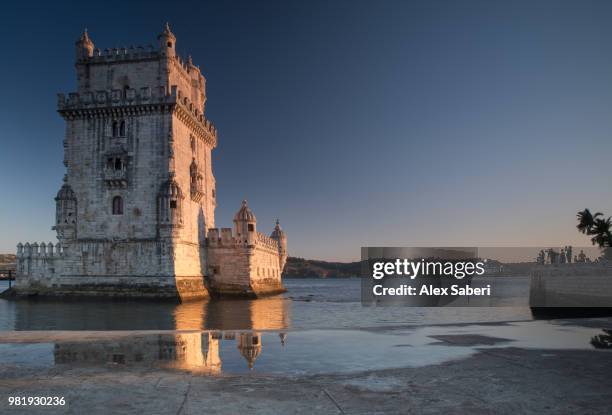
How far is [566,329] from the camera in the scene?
14773 mm

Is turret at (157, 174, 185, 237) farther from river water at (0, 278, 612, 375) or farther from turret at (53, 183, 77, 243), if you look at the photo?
river water at (0, 278, 612, 375)

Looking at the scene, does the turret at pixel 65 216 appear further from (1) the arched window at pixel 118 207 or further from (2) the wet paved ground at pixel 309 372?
(2) the wet paved ground at pixel 309 372

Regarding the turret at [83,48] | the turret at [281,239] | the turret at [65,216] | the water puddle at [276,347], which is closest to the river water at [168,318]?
the turret at [65,216]

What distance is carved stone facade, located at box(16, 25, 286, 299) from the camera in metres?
43.1

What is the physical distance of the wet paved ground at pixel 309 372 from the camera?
6.75 metres

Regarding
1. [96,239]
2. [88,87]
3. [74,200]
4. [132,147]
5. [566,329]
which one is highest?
[88,87]

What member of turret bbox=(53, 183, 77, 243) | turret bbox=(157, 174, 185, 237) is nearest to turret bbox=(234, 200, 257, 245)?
turret bbox=(157, 174, 185, 237)

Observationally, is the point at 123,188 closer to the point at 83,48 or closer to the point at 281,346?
the point at 83,48

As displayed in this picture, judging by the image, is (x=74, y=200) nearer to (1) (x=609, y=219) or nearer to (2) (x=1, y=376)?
(2) (x=1, y=376)

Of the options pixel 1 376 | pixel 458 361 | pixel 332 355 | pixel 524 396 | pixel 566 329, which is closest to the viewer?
pixel 524 396

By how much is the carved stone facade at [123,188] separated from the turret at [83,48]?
0.09m

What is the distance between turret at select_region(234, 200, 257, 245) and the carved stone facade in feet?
16.0

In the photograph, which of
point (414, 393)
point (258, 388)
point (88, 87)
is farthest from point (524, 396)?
point (88, 87)

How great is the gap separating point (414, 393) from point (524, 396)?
141cm
